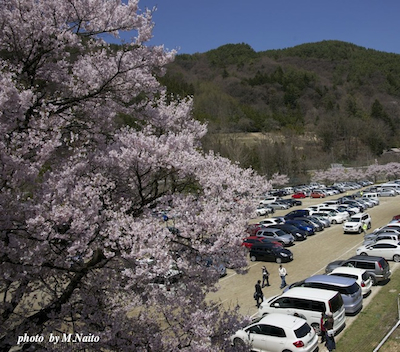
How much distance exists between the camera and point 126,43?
8781 millimetres

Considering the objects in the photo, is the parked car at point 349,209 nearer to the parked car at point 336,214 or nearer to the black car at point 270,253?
the parked car at point 336,214

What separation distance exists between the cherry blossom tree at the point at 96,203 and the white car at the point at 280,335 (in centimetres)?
398

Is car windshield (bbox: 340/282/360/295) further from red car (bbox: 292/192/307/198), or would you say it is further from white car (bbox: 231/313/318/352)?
red car (bbox: 292/192/307/198)

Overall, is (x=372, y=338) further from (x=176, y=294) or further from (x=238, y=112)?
(x=238, y=112)

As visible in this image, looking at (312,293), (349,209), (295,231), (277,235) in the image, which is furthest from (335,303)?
(349,209)

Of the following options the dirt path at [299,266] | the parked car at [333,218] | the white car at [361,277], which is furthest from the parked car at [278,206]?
the white car at [361,277]

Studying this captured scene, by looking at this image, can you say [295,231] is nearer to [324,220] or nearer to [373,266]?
[324,220]

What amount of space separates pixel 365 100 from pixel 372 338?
155 meters

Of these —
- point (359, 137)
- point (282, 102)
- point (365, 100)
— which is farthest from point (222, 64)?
point (359, 137)

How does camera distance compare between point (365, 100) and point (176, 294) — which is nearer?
point (176, 294)

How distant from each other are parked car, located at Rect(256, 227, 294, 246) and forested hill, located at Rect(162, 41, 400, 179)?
1940 inches

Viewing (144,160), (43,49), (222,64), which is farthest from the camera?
(222,64)

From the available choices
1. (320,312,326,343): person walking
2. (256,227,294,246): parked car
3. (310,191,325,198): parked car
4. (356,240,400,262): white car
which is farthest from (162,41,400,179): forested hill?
(320,312,326,343): person walking

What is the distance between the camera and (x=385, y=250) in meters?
22.8
